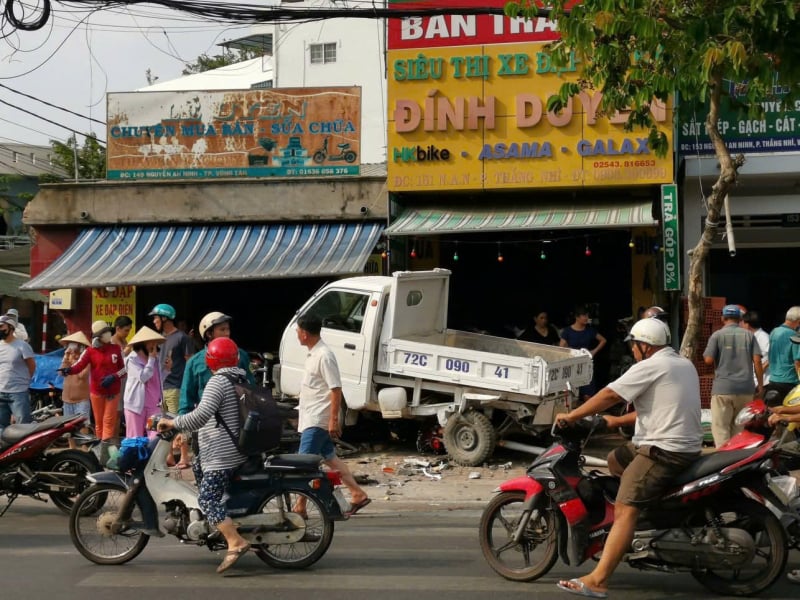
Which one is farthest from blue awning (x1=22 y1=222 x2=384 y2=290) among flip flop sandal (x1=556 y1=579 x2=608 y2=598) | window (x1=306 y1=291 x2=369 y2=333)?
flip flop sandal (x1=556 y1=579 x2=608 y2=598)

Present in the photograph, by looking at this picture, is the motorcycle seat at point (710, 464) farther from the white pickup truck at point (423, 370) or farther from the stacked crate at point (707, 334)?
the stacked crate at point (707, 334)

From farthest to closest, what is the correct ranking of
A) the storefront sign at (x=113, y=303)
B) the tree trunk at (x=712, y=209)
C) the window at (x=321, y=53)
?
the window at (x=321, y=53) → the storefront sign at (x=113, y=303) → the tree trunk at (x=712, y=209)

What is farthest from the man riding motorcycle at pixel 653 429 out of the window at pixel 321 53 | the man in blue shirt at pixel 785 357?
the window at pixel 321 53

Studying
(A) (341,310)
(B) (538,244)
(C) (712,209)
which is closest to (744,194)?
(B) (538,244)

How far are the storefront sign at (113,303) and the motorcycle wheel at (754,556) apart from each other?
1275 centimetres

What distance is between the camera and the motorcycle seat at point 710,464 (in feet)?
20.0

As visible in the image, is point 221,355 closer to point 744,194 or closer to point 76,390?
point 76,390

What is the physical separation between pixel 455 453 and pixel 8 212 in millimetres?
25325

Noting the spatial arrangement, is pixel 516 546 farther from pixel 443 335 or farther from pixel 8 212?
pixel 8 212

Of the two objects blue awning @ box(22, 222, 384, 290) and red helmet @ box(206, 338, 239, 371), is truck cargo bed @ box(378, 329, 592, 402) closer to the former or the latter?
blue awning @ box(22, 222, 384, 290)

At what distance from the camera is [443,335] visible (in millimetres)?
14000

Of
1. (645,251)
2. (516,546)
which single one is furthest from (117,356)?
(645,251)

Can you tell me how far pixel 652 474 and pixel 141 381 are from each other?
6.15 metres

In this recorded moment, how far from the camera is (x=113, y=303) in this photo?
57.0ft
